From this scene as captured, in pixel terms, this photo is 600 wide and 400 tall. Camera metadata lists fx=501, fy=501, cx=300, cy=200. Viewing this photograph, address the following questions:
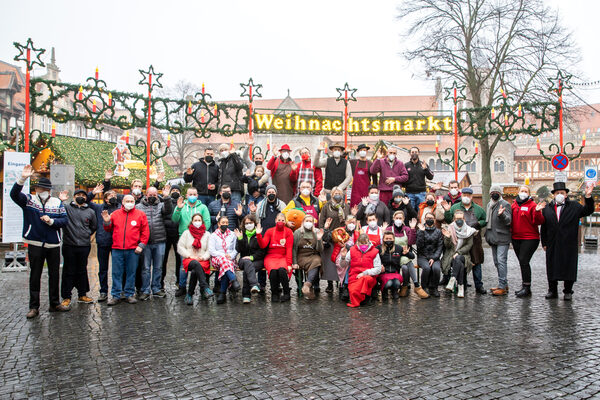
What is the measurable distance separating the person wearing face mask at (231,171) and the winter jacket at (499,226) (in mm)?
5226

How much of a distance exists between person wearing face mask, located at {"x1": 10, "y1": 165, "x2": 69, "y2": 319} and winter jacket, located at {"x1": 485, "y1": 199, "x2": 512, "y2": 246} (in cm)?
771

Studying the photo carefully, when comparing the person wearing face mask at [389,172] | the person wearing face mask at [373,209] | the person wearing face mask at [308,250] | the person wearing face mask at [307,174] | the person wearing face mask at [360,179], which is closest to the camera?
the person wearing face mask at [308,250]

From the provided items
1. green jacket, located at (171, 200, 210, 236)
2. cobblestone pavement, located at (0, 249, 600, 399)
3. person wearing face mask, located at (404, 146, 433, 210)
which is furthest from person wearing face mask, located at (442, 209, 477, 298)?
green jacket, located at (171, 200, 210, 236)

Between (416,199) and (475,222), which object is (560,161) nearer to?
(416,199)

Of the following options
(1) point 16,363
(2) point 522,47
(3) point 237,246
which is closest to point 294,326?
(3) point 237,246

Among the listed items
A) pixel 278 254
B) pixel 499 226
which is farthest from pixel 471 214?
pixel 278 254

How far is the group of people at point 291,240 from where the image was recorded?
863cm

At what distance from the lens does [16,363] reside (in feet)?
18.0

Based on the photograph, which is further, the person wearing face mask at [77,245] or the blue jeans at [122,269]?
the blue jeans at [122,269]

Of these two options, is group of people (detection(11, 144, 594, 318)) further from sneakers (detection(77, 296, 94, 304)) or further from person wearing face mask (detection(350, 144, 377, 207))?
person wearing face mask (detection(350, 144, 377, 207))

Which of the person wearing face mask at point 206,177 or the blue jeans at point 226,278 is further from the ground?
the person wearing face mask at point 206,177

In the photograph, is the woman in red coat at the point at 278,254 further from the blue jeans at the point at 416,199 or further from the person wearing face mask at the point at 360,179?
the blue jeans at the point at 416,199

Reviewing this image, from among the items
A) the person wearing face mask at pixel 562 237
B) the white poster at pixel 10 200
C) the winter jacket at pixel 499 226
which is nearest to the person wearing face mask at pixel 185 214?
the white poster at pixel 10 200

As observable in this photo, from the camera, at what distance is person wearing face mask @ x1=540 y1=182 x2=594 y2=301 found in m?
8.84
